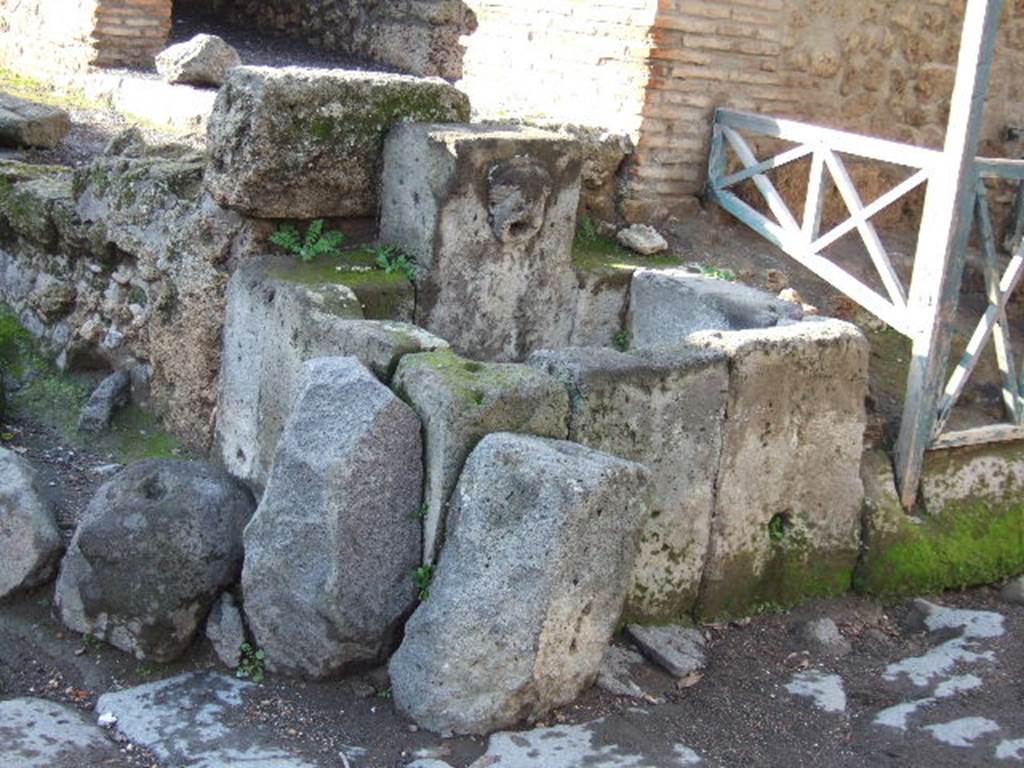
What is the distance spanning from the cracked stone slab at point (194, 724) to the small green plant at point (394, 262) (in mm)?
1799

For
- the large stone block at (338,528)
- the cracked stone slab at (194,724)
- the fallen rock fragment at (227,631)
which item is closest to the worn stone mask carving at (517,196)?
the large stone block at (338,528)

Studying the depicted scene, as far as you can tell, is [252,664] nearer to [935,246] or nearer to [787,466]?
[787,466]

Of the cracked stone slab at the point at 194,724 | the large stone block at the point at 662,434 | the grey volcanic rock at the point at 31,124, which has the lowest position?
the cracked stone slab at the point at 194,724

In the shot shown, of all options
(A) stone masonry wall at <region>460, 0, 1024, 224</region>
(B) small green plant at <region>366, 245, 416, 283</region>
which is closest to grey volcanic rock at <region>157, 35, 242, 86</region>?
(A) stone masonry wall at <region>460, 0, 1024, 224</region>

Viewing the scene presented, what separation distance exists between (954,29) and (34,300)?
4950mm

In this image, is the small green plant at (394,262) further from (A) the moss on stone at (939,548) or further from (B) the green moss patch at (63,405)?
(A) the moss on stone at (939,548)

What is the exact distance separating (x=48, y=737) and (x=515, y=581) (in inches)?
57.2

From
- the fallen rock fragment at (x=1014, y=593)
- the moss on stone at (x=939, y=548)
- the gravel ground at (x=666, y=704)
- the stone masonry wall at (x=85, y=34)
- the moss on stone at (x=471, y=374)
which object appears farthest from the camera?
the stone masonry wall at (x=85, y=34)

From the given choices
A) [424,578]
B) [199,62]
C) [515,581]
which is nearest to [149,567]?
[424,578]

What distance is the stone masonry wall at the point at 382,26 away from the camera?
9.81 metres

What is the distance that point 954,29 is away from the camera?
295 inches

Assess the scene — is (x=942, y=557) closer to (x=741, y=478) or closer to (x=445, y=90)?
Result: (x=741, y=478)

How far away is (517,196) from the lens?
562 centimetres

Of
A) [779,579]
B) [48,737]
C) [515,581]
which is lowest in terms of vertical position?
[48,737]
